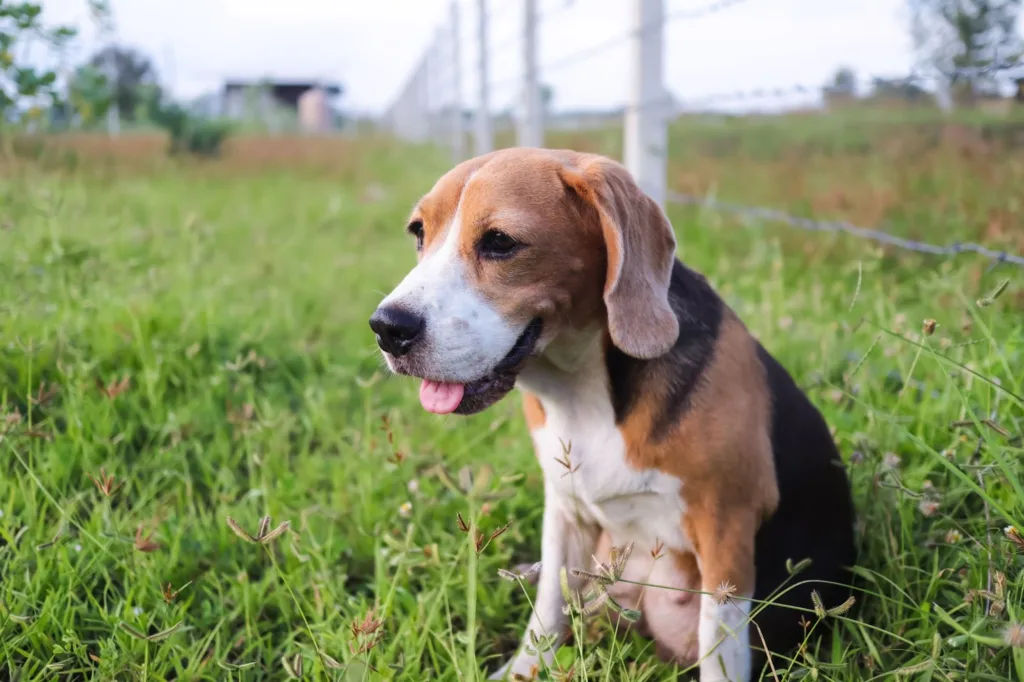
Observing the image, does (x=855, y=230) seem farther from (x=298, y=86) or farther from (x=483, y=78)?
(x=298, y=86)

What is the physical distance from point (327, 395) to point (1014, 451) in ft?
7.75

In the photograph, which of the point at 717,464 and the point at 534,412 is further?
the point at 534,412

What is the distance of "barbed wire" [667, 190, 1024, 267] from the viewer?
105 inches

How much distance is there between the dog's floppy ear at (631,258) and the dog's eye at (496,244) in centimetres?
21

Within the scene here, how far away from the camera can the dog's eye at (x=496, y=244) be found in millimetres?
1847

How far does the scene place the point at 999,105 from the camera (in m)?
3.77

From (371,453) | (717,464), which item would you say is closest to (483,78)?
(371,453)

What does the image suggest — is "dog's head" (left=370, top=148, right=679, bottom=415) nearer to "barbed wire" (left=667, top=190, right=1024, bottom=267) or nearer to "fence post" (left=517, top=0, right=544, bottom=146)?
"barbed wire" (left=667, top=190, right=1024, bottom=267)

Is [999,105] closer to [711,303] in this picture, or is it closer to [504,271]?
[711,303]

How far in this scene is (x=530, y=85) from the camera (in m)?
6.71

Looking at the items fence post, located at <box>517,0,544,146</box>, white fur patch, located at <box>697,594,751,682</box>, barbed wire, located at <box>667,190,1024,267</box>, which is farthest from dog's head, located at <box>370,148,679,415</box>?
fence post, located at <box>517,0,544,146</box>

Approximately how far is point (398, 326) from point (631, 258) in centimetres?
54

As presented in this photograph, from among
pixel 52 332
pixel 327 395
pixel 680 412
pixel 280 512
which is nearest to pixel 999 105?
pixel 680 412

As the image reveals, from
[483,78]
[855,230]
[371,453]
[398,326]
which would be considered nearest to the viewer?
[398,326]
